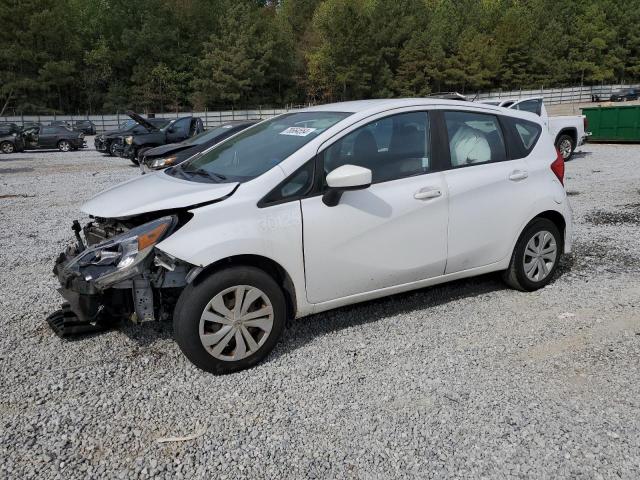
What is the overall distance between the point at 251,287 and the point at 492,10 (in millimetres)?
98440

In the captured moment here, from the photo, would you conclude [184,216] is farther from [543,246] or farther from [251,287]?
[543,246]

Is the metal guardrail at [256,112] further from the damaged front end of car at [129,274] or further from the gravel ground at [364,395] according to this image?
the damaged front end of car at [129,274]

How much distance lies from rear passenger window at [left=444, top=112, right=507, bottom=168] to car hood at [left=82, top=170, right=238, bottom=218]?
1.81m

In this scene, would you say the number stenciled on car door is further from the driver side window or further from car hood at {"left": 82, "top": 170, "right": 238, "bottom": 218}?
car hood at {"left": 82, "top": 170, "right": 238, "bottom": 218}

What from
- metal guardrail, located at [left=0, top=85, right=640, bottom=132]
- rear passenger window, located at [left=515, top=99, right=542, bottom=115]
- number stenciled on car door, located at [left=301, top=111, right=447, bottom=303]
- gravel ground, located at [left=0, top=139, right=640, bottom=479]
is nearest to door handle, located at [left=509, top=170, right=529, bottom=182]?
number stenciled on car door, located at [left=301, top=111, right=447, bottom=303]

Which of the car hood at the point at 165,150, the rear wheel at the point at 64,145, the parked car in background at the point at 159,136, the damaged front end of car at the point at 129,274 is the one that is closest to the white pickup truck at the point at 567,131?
the car hood at the point at 165,150

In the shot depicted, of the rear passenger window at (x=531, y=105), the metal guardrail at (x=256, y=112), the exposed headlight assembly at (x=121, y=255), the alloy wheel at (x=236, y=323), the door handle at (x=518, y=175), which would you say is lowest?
the alloy wheel at (x=236, y=323)

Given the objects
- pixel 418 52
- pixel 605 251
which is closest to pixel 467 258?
pixel 605 251

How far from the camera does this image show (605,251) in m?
6.27

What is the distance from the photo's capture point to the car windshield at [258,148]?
154 inches

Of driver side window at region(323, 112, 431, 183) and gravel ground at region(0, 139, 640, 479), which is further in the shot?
driver side window at region(323, 112, 431, 183)

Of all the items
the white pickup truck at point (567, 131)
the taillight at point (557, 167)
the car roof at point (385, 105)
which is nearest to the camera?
the car roof at point (385, 105)

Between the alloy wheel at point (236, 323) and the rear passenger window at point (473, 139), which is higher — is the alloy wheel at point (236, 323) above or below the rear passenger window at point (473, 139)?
below

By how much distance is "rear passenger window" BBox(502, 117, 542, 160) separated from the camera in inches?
187
